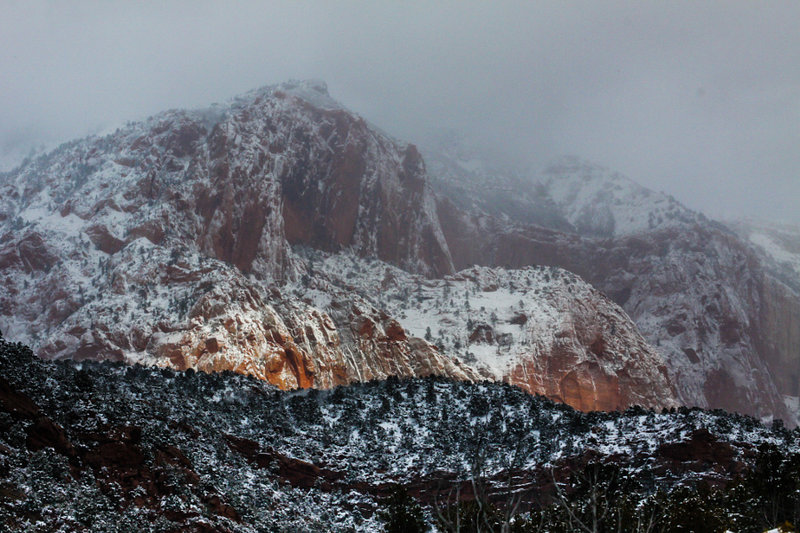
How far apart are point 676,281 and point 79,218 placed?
14522 cm

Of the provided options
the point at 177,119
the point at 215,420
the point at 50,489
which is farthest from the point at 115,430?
the point at 177,119

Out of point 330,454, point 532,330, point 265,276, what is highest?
point 330,454

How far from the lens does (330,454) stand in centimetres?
6794

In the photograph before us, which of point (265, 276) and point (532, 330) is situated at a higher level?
point (265, 276)

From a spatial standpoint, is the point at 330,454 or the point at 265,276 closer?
the point at 330,454

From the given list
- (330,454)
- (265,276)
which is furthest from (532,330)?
(330,454)

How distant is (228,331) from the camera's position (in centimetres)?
11306

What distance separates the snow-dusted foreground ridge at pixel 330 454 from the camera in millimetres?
44562

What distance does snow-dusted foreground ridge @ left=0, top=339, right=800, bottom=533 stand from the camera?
44562mm

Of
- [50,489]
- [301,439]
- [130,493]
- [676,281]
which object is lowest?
[676,281]

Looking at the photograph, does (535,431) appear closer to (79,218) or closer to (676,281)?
(79,218)

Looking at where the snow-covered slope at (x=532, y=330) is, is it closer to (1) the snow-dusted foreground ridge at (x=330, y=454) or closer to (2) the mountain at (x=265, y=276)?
(2) the mountain at (x=265, y=276)

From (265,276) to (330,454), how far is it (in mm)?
82794

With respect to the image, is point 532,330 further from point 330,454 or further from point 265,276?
point 330,454
